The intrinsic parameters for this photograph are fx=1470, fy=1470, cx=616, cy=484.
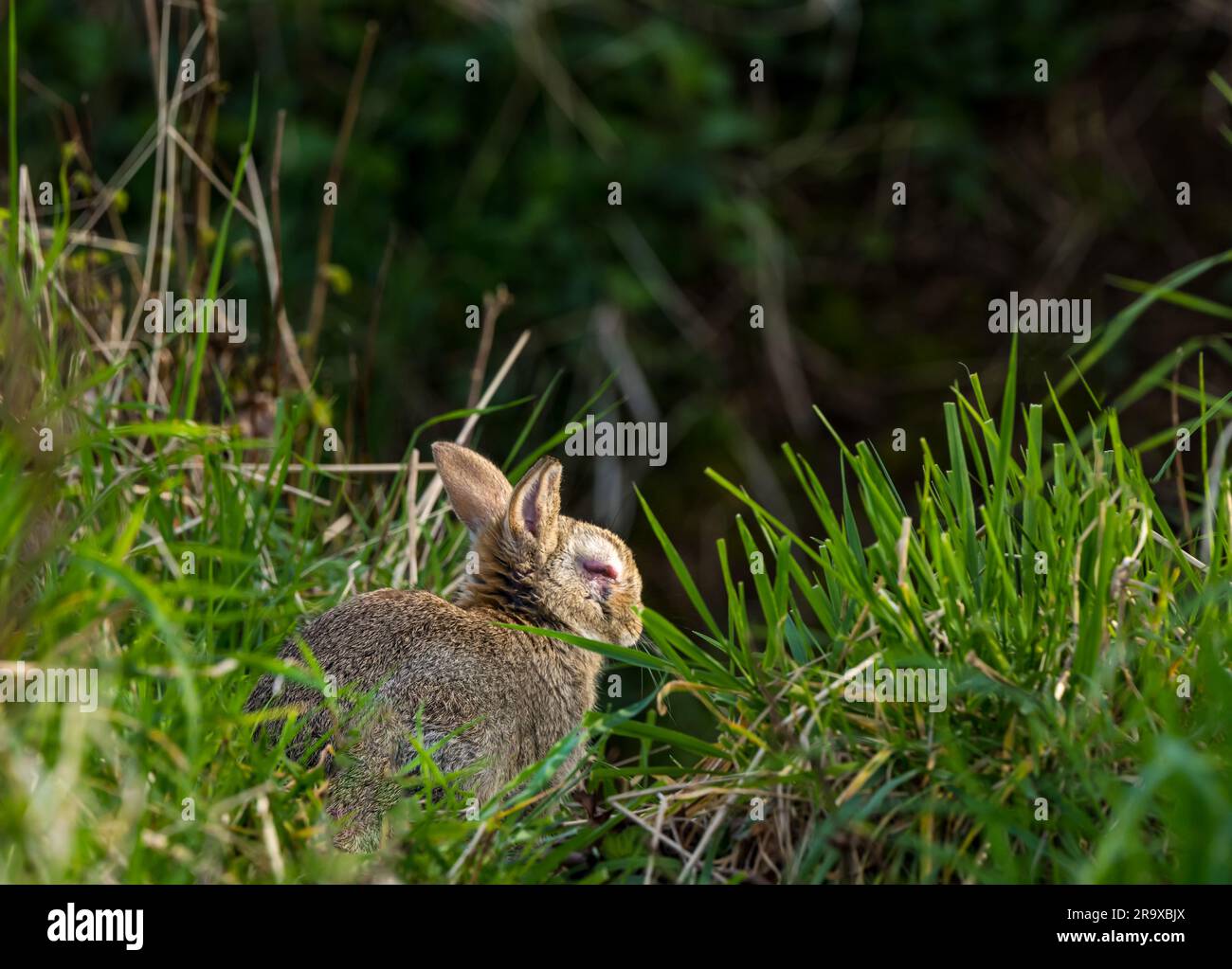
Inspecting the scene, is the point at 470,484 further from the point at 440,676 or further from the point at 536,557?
the point at 440,676

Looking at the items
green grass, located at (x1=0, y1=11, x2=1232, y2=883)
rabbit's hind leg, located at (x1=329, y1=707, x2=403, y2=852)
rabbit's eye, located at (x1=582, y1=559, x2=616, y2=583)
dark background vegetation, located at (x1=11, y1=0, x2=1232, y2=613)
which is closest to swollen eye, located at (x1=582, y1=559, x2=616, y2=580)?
rabbit's eye, located at (x1=582, y1=559, x2=616, y2=583)

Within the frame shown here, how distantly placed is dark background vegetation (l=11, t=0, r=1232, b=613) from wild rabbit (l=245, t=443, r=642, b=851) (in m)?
3.21

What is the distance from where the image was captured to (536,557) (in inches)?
130

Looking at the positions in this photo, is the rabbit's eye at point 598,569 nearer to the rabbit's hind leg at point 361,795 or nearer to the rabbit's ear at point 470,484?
the rabbit's ear at point 470,484

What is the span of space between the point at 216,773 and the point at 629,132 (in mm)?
5491

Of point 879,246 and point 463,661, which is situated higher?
point 879,246

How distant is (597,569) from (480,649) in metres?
0.49

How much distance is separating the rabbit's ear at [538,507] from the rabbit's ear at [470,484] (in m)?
0.08

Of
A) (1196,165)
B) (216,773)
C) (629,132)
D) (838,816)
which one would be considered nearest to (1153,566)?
(838,816)

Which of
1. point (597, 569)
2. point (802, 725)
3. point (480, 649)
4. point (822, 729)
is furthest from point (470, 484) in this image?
point (822, 729)

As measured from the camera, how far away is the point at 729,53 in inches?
302

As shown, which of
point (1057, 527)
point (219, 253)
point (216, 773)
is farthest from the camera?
point (219, 253)

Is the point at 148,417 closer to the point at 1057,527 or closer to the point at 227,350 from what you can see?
the point at 227,350

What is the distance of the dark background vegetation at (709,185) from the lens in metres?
7.03
